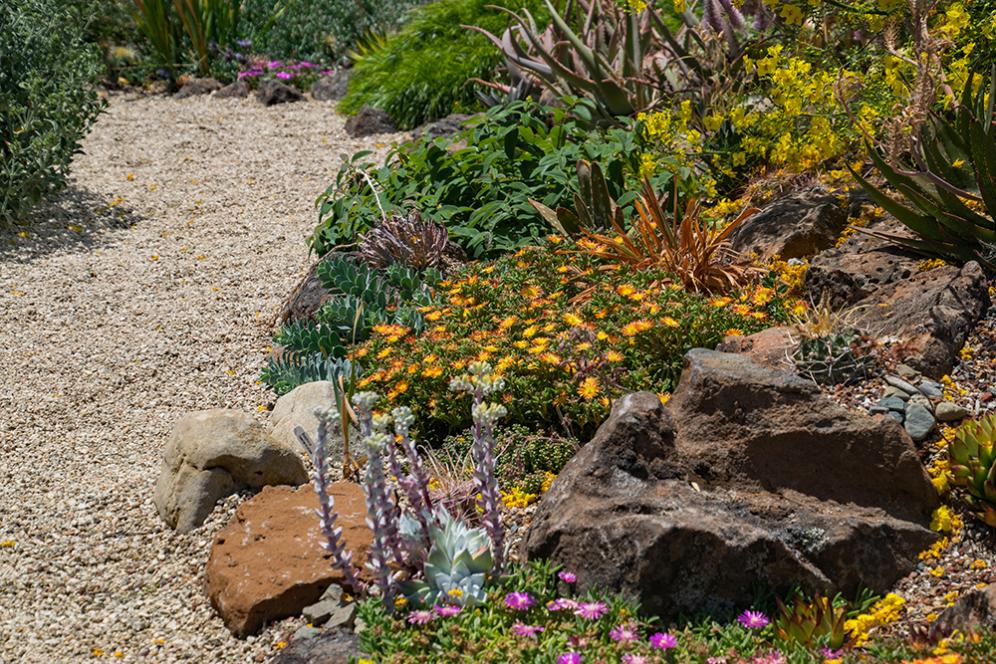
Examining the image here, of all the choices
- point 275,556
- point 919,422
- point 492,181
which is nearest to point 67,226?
point 492,181

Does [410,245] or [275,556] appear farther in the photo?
[410,245]

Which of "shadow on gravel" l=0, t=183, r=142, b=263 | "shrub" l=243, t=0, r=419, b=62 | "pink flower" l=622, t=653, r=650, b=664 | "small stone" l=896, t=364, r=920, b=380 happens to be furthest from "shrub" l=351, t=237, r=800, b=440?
"shrub" l=243, t=0, r=419, b=62

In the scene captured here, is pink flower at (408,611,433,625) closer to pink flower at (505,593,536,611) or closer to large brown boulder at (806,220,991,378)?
pink flower at (505,593,536,611)

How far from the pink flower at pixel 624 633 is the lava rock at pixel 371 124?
313 inches

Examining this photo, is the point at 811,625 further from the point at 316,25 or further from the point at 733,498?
the point at 316,25

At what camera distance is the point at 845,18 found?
607 cm

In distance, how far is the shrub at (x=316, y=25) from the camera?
44.0ft

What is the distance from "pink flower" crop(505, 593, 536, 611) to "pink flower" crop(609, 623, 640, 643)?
0.80 feet

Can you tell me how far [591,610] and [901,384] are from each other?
1.56 m

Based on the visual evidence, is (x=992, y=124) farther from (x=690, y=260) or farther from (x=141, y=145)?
(x=141, y=145)

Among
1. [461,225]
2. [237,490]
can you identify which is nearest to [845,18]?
[461,225]

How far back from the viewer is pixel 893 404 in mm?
3939

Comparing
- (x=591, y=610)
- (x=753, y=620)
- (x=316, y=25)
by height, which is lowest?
(x=753, y=620)

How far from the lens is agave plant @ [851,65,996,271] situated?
4.61 meters
